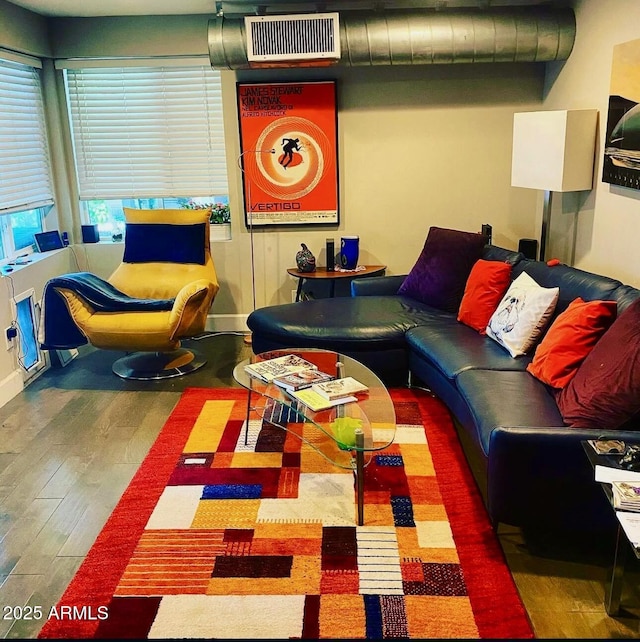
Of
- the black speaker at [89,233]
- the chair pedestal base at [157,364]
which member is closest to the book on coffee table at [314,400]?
the chair pedestal base at [157,364]

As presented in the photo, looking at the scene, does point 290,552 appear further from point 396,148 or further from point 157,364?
point 396,148

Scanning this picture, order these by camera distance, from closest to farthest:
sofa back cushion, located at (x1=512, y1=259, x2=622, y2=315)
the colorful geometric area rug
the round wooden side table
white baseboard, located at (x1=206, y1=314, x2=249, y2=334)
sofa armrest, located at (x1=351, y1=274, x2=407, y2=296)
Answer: the colorful geometric area rug, sofa back cushion, located at (x1=512, y1=259, x2=622, y2=315), sofa armrest, located at (x1=351, y1=274, x2=407, y2=296), the round wooden side table, white baseboard, located at (x1=206, y1=314, x2=249, y2=334)

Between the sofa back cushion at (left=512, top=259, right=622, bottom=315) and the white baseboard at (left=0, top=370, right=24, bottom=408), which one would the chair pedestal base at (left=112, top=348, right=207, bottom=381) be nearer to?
the white baseboard at (left=0, top=370, right=24, bottom=408)

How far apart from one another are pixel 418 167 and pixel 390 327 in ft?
5.16

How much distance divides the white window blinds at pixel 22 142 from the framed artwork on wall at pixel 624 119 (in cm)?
368

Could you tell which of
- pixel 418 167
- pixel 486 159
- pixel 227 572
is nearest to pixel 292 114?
pixel 418 167

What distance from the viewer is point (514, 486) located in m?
2.25

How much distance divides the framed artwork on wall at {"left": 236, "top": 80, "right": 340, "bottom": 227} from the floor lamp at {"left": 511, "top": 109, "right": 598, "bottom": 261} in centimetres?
145

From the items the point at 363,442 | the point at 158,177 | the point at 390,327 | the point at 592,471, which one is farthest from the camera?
the point at 158,177

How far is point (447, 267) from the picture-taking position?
408 centimetres

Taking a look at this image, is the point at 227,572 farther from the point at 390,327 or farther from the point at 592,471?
the point at 390,327

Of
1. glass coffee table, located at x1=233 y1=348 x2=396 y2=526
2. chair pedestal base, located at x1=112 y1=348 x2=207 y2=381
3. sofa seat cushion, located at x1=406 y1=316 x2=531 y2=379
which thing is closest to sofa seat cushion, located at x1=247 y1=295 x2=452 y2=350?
sofa seat cushion, located at x1=406 y1=316 x2=531 y2=379

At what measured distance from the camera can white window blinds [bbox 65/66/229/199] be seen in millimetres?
4812

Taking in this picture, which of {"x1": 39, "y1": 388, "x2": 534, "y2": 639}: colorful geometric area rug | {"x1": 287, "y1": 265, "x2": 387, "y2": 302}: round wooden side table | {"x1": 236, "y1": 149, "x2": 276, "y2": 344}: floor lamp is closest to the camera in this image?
{"x1": 39, "y1": 388, "x2": 534, "y2": 639}: colorful geometric area rug
